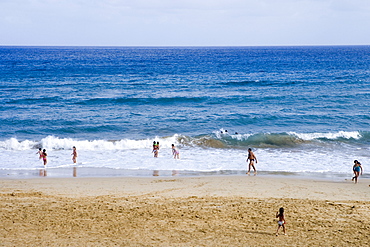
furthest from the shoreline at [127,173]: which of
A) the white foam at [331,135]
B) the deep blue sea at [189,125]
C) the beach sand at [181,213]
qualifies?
the white foam at [331,135]

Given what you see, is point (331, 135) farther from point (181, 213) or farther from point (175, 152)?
point (181, 213)

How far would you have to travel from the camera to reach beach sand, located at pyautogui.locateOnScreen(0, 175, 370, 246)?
9.80 m

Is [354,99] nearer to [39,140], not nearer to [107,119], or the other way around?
[107,119]

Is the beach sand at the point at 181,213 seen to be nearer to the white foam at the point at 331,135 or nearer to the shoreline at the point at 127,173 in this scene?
the shoreline at the point at 127,173

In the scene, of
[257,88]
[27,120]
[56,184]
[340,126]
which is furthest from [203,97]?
[56,184]

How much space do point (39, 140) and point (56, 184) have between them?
31.8 ft

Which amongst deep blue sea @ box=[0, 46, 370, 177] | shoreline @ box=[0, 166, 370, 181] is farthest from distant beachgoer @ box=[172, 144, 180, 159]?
shoreline @ box=[0, 166, 370, 181]

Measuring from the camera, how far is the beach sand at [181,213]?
32.2ft

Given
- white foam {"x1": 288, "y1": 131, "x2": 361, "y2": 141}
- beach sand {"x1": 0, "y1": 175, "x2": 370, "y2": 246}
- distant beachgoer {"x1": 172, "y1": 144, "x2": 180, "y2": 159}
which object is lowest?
beach sand {"x1": 0, "y1": 175, "x2": 370, "y2": 246}

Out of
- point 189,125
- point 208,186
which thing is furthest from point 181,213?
point 189,125

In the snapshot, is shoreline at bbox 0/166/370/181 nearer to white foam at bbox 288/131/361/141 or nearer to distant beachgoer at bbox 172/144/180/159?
distant beachgoer at bbox 172/144/180/159

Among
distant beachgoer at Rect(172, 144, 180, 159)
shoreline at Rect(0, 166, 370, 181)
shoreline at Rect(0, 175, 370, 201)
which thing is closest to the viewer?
shoreline at Rect(0, 175, 370, 201)

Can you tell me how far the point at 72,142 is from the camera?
23594 millimetres

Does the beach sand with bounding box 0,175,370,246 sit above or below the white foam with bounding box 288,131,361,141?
below
